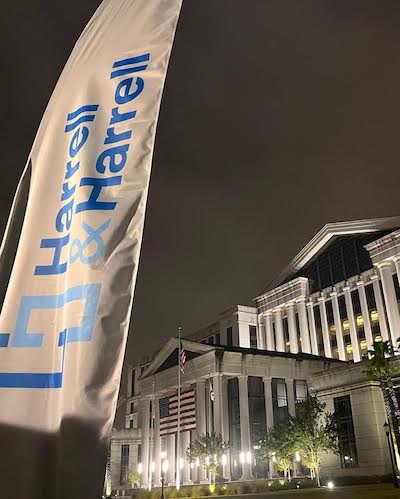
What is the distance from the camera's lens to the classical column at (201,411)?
62.2 metres

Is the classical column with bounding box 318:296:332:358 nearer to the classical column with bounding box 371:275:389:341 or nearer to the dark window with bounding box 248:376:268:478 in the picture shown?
the classical column with bounding box 371:275:389:341

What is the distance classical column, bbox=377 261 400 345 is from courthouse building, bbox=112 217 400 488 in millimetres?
140

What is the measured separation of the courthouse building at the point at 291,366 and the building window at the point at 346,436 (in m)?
0.10

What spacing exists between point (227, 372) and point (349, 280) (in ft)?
105

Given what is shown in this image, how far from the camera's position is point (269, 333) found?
9438 centimetres

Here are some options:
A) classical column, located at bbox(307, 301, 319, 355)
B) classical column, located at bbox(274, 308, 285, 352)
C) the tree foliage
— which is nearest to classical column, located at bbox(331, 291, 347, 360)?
classical column, located at bbox(307, 301, 319, 355)

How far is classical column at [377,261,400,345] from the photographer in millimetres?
69250

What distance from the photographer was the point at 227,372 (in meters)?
58.3

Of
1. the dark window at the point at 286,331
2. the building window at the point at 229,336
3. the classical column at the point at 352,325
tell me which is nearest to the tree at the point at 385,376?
the classical column at the point at 352,325

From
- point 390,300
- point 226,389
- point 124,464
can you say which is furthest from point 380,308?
point 124,464

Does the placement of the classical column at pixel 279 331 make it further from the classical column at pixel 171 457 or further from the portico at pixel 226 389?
the classical column at pixel 171 457

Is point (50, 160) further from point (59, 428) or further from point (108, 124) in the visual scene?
point (59, 428)

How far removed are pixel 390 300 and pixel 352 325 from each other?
9863 mm

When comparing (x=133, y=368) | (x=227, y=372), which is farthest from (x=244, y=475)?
(x=133, y=368)
